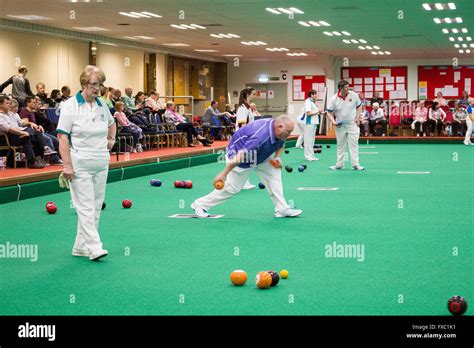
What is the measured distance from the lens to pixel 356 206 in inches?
328

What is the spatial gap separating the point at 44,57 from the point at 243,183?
43.5 feet

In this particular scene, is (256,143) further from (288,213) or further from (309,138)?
(309,138)

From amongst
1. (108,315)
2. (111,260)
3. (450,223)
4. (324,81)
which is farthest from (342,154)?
(324,81)

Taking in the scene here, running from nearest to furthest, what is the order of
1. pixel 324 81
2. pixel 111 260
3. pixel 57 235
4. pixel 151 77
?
pixel 111 260
pixel 57 235
pixel 151 77
pixel 324 81

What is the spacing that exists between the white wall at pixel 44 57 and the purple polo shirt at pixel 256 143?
11981 millimetres

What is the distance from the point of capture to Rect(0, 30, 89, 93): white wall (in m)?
17.9

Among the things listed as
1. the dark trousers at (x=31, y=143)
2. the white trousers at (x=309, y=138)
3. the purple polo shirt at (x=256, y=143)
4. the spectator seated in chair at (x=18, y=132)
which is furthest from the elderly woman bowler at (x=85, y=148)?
the white trousers at (x=309, y=138)

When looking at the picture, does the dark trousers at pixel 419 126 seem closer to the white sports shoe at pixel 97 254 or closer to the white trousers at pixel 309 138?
the white trousers at pixel 309 138

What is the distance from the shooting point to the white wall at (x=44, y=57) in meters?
17.9

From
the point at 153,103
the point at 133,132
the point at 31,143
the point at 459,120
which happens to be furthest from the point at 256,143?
the point at 459,120

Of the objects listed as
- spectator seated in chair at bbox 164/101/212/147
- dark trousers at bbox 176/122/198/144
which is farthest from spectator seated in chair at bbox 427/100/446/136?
dark trousers at bbox 176/122/198/144

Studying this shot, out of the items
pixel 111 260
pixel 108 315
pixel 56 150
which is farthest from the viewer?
pixel 56 150

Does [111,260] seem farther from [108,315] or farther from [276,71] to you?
[276,71]
